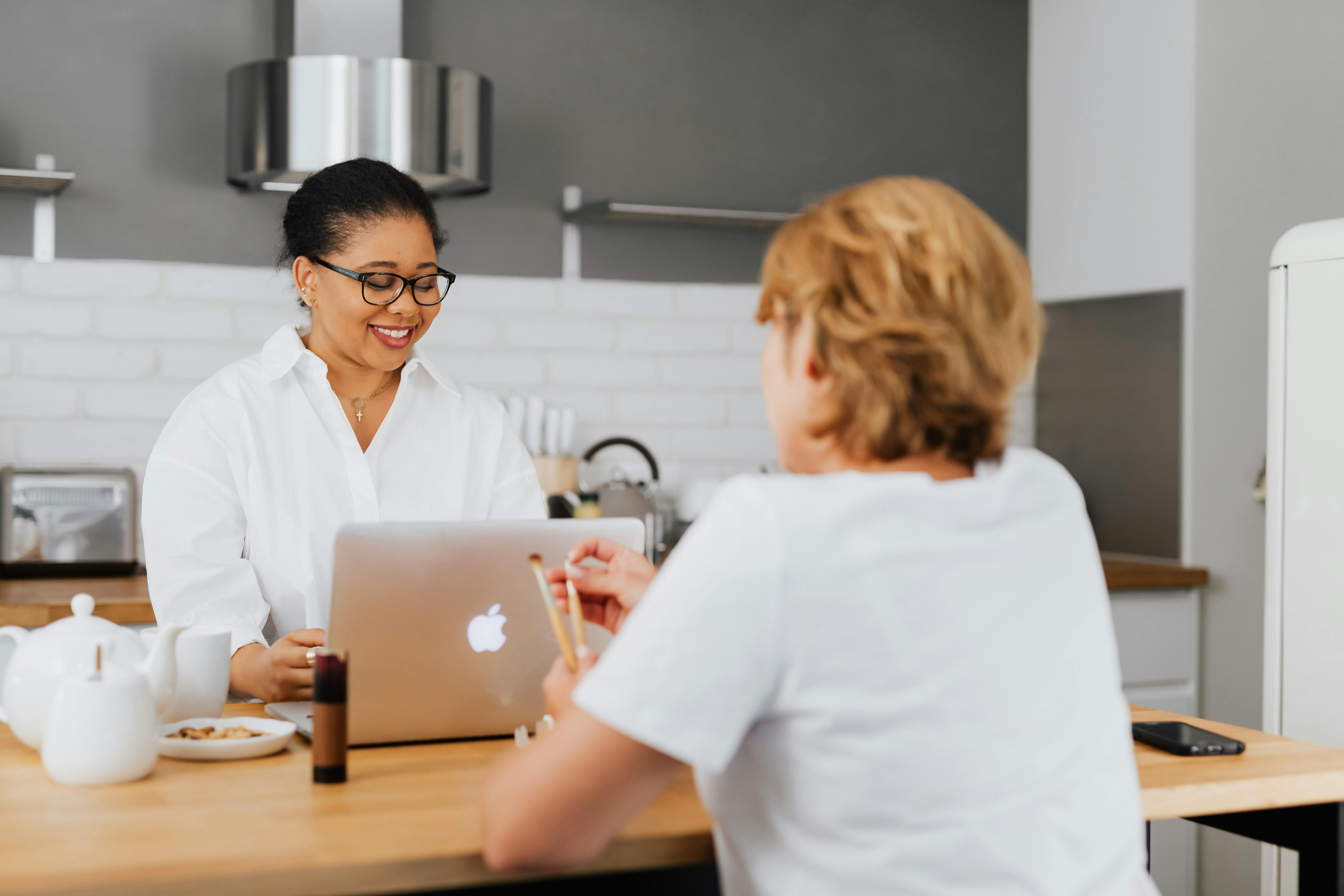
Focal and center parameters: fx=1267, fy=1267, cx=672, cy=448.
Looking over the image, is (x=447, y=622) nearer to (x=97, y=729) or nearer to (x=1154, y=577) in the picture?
(x=97, y=729)

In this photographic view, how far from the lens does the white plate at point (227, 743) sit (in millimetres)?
1278

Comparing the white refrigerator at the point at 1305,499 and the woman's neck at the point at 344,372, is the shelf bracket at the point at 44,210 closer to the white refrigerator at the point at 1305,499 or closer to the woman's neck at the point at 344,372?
the woman's neck at the point at 344,372

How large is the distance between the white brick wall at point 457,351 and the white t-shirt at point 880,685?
2.20 m

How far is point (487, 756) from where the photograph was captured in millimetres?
1322

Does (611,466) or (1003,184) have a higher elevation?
(1003,184)

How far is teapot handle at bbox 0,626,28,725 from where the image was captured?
1.30m

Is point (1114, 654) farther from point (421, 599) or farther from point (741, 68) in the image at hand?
point (741, 68)

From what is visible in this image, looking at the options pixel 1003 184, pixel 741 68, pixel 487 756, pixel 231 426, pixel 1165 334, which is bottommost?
pixel 487 756

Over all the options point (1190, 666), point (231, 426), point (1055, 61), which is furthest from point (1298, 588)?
point (1055, 61)

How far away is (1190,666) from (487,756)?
2565mm

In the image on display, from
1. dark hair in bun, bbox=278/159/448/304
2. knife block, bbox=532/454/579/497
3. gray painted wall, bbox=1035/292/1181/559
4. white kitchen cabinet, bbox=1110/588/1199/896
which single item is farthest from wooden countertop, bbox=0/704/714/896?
gray painted wall, bbox=1035/292/1181/559

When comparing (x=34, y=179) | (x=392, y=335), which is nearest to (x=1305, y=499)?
(x=392, y=335)

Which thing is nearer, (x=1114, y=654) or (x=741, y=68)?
(x=1114, y=654)

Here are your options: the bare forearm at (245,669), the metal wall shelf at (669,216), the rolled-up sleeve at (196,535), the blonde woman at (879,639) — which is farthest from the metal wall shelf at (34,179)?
the blonde woman at (879,639)
